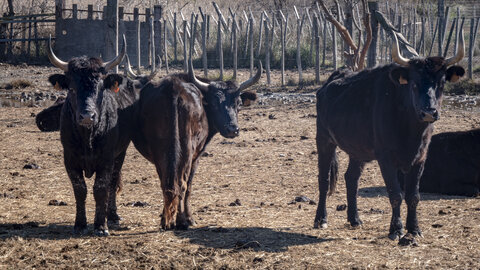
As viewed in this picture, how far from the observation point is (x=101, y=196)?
7445mm

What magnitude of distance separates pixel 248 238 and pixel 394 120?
1964mm

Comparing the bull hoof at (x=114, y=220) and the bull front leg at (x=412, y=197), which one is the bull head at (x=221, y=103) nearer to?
the bull hoof at (x=114, y=220)

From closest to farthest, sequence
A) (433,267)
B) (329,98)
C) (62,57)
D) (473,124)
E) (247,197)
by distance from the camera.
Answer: (433,267) → (329,98) → (247,197) → (473,124) → (62,57)

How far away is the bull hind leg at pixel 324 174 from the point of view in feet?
26.7

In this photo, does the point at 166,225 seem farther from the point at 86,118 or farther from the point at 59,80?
the point at 59,80

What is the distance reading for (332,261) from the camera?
6.39 meters

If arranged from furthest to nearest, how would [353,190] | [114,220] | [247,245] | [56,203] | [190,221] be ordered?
[56,203]
[353,190]
[114,220]
[190,221]
[247,245]

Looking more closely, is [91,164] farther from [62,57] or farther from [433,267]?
[62,57]

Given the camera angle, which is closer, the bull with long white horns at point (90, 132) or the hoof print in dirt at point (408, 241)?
the hoof print in dirt at point (408, 241)

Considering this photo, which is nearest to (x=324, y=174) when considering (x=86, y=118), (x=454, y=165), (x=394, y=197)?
(x=394, y=197)

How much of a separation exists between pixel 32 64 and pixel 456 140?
72.9 feet

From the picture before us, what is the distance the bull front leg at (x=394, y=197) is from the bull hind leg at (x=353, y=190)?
853 millimetres

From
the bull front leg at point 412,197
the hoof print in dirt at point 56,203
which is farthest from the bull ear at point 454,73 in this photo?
the hoof print in dirt at point 56,203

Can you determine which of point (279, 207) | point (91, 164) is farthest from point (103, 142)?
point (279, 207)
